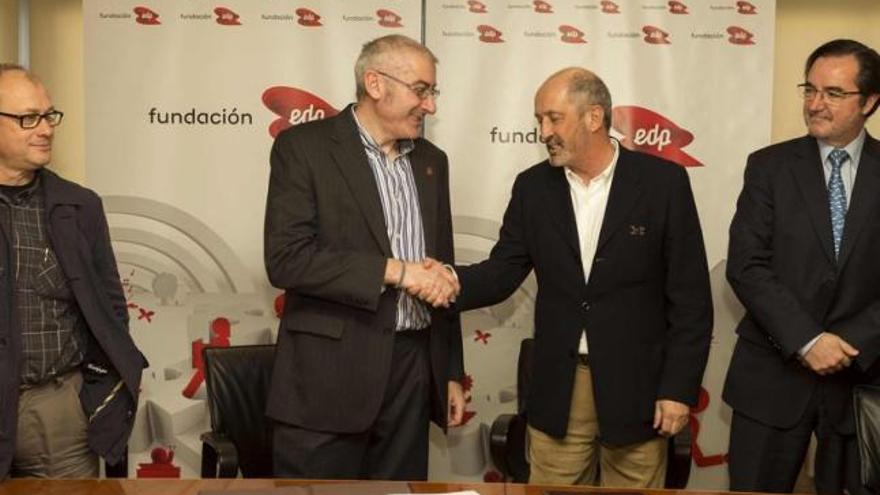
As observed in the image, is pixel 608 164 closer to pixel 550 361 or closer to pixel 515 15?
pixel 550 361

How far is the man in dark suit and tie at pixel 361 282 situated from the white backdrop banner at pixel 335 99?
1103 mm

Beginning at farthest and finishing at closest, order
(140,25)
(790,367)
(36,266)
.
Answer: (140,25) → (790,367) → (36,266)

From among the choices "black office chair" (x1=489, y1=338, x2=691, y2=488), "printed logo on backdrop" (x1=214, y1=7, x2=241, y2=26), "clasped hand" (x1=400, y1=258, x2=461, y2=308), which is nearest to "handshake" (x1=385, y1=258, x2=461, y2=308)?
"clasped hand" (x1=400, y1=258, x2=461, y2=308)

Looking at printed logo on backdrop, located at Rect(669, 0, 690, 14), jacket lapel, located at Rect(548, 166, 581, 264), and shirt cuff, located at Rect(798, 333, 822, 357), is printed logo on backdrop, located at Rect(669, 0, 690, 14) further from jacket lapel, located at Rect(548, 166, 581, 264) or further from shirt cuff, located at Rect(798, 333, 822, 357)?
shirt cuff, located at Rect(798, 333, 822, 357)

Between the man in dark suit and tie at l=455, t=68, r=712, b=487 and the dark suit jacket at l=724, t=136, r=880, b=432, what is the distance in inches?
7.6

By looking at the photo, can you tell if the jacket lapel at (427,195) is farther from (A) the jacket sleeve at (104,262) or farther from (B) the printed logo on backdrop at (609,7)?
(B) the printed logo on backdrop at (609,7)

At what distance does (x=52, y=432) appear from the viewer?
3271mm

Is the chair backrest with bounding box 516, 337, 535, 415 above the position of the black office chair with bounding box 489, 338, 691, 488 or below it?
above

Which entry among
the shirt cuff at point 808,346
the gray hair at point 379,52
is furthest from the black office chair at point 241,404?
the shirt cuff at point 808,346

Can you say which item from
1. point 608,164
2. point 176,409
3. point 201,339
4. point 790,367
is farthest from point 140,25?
point 790,367

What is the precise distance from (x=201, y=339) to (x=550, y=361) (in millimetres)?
1775

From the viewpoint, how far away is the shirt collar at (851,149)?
3.62m

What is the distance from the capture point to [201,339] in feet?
15.3

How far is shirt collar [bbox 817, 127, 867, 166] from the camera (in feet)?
11.9
